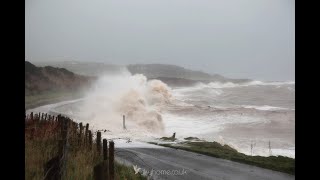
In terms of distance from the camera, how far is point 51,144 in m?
7.77

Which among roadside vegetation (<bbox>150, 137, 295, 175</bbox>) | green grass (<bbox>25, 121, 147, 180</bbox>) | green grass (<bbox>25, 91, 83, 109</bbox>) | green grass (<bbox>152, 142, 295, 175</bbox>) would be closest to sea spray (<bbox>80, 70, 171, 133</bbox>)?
green grass (<bbox>25, 91, 83, 109</bbox>)

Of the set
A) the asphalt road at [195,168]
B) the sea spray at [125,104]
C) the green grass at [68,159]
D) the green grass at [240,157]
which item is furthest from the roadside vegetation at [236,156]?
the green grass at [68,159]

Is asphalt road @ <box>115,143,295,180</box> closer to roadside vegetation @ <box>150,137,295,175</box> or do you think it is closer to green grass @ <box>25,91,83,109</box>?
roadside vegetation @ <box>150,137,295,175</box>

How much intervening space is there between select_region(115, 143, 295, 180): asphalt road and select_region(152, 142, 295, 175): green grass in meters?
0.34

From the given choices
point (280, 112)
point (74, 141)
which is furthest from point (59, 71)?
point (280, 112)

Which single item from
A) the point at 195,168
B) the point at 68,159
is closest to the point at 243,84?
the point at 195,168

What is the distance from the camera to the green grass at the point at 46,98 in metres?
9.23

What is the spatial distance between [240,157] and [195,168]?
197 cm

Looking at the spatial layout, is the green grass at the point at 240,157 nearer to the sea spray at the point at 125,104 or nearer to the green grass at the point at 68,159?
the sea spray at the point at 125,104

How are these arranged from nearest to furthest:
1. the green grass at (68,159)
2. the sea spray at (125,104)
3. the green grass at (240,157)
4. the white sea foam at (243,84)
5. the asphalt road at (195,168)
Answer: the green grass at (68,159), the asphalt road at (195,168), the white sea foam at (243,84), the green grass at (240,157), the sea spray at (125,104)

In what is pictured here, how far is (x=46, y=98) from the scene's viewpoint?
32.1ft

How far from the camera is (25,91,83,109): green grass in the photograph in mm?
9234

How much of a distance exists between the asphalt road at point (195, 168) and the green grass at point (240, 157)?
0.34 meters
